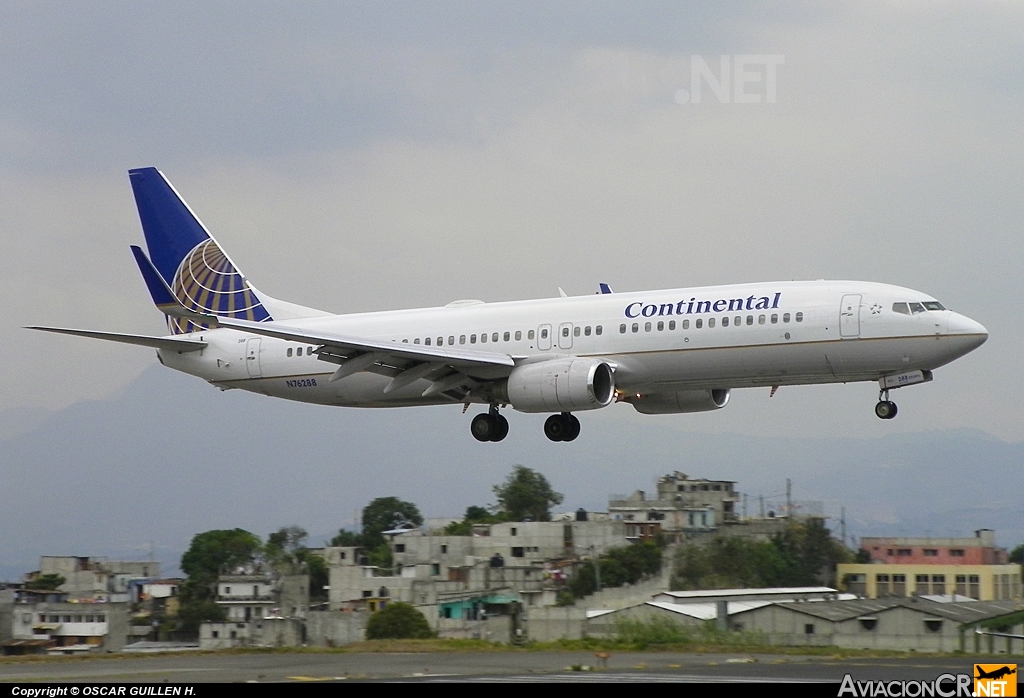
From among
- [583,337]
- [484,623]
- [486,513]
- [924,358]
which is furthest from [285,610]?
[486,513]

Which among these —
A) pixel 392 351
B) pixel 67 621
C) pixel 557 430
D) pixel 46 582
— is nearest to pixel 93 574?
pixel 46 582

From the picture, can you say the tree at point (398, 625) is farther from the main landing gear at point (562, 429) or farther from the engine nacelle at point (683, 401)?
the engine nacelle at point (683, 401)

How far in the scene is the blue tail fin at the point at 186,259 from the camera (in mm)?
52031

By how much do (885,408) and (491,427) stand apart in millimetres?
12512

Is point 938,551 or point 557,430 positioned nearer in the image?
point 557,430

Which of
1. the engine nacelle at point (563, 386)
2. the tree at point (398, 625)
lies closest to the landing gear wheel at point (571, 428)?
the engine nacelle at point (563, 386)

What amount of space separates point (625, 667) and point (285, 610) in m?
29.3

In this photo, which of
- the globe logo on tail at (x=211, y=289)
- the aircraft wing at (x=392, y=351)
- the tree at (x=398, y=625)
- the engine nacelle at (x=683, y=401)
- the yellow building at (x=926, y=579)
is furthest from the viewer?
the globe logo on tail at (x=211, y=289)

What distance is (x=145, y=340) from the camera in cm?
4741

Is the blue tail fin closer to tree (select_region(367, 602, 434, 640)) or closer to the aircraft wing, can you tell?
the aircraft wing

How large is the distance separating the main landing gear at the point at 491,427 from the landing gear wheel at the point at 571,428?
1915 millimetres

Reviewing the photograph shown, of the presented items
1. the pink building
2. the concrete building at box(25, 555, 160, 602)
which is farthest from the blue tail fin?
the pink building

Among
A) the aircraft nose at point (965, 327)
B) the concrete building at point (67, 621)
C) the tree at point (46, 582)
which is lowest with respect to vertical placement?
the concrete building at point (67, 621)

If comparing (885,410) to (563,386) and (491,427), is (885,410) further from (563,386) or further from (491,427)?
(491,427)
